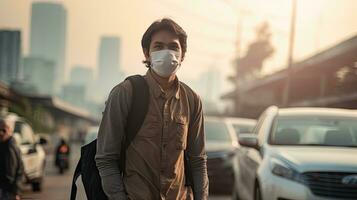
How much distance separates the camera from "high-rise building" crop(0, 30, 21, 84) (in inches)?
888

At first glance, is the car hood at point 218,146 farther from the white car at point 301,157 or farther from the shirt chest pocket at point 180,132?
the shirt chest pocket at point 180,132

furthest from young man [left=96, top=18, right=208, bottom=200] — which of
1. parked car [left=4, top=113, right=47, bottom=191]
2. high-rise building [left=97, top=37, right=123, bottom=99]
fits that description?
high-rise building [left=97, top=37, right=123, bottom=99]

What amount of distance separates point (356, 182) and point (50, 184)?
11386 millimetres

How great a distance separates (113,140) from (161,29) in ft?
2.12

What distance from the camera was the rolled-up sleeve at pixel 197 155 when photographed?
157 inches

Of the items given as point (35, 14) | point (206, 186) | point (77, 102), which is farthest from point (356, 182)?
point (77, 102)

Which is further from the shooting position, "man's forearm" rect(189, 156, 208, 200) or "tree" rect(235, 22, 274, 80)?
"tree" rect(235, 22, 274, 80)

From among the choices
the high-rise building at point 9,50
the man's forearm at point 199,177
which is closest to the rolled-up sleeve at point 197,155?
the man's forearm at point 199,177

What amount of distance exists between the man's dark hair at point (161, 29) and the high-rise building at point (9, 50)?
1853cm

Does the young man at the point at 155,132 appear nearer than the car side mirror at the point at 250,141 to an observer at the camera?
Yes

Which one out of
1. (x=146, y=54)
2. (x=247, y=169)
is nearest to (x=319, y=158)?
(x=247, y=169)

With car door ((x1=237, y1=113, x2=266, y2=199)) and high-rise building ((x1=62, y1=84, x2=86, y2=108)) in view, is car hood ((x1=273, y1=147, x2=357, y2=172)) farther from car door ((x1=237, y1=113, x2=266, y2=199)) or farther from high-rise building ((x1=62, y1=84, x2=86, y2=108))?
high-rise building ((x1=62, y1=84, x2=86, y2=108))

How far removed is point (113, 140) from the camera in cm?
366

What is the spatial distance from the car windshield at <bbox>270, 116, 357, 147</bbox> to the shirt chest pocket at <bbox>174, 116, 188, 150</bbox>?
5250 millimetres
